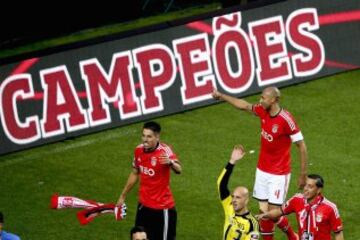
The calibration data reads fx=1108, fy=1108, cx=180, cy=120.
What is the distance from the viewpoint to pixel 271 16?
22.5 metres

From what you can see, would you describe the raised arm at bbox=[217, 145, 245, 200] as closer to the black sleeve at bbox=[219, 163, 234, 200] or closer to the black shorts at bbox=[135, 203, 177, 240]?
the black sleeve at bbox=[219, 163, 234, 200]

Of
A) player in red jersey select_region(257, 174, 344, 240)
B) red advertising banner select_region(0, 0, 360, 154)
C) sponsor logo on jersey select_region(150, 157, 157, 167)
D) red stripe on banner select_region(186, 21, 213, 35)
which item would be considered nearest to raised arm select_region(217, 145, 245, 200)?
player in red jersey select_region(257, 174, 344, 240)

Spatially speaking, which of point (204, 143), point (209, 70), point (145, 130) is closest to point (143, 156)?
point (145, 130)

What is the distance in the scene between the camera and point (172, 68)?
854 inches

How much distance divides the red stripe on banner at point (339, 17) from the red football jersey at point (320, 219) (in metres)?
9.20

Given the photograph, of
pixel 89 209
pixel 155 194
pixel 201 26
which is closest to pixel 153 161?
pixel 155 194

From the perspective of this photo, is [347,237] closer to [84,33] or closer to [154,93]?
[154,93]

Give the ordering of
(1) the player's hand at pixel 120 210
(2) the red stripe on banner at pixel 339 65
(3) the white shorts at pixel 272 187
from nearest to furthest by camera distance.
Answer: (1) the player's hand at pixel 120 210 < (3) the white shorts at pixel 272 187 < (2) the red stripe on banner at pixel 339 65

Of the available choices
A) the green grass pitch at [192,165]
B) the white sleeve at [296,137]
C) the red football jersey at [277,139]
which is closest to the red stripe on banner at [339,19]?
the green grass pitch at [192,165]

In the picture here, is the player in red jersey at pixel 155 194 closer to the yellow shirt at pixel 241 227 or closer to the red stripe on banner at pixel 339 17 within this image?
the yellow shirt at pixel 241 227

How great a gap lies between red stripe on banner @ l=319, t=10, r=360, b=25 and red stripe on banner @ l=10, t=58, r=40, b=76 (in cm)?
627

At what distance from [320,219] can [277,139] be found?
2.02m

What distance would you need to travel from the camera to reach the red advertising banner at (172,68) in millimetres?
20625

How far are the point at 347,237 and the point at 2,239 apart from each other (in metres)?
5.23
